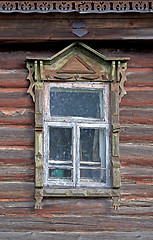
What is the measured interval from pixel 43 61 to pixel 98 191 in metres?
1.58

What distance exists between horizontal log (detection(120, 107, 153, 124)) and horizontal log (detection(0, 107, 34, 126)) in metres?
1.04

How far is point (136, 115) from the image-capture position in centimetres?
464

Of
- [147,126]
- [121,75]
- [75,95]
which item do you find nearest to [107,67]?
[121,75]

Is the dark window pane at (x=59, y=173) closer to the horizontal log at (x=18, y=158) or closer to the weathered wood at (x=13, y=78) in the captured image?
the horizontal log at (x=18, y=158)

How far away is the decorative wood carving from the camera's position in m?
4.53

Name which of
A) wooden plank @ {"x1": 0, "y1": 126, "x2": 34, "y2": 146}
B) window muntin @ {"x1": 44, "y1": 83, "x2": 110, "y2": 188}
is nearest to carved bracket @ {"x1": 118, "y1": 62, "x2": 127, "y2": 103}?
window muntin @ {"x1": 44, "y1": 83, "x2": 110, "y2": 188}

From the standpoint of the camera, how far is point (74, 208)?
4469 millimetres

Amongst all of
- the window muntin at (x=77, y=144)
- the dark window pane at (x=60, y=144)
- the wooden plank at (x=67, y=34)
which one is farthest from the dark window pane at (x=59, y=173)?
the wooden plank at (x=67, y=34)

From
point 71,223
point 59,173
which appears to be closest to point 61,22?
point 59,173

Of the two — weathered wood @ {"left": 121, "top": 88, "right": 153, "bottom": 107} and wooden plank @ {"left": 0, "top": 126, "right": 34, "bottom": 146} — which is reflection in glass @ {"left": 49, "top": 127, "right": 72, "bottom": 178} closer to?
wooden plank @ {"left": 0, "top": 126, "right": 34, "bottom": 146}

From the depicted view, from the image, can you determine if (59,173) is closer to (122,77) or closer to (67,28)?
(122,77)

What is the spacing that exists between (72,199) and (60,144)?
64cm

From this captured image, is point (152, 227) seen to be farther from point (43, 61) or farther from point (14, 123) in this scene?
point (43, 61)

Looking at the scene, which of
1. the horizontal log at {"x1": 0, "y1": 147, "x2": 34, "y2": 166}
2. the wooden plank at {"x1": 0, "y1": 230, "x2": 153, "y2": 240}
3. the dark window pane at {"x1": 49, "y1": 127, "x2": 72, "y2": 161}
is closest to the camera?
the wooden plank at {"x1": 0, "y1": 230, "x2": 153, "y2": 240}
